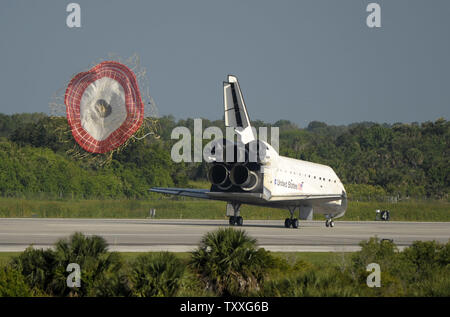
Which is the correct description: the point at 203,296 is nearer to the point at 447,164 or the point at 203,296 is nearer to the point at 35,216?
the point at 35,216

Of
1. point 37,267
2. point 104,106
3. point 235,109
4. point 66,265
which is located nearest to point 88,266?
point 66,265

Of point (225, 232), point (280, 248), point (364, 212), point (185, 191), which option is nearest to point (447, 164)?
point (364, 212)

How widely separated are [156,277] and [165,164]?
234 feet

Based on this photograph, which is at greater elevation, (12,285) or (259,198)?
(259,198)

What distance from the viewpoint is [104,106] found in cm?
3856

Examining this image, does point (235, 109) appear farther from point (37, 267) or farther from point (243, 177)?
point (37, 267)

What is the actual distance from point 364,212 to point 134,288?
164 feet

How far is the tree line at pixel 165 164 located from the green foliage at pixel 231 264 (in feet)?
147

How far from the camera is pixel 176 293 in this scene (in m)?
12.4

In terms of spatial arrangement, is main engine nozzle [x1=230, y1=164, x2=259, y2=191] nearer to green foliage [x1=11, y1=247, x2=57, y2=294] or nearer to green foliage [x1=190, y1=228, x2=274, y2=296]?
green foliage [x1=190, y1=228, x2=274, y2=296]

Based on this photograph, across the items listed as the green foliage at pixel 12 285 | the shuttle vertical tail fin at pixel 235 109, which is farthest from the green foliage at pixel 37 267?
the shuttle vertical tail fin at pixel 235 109

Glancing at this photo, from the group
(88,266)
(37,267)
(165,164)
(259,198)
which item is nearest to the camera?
(88,266)

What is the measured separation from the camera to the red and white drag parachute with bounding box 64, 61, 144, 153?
1467 inches
